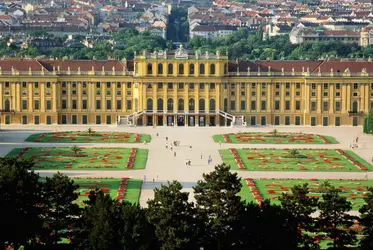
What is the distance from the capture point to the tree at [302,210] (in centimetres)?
6131

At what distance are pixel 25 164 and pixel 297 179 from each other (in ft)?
66.5

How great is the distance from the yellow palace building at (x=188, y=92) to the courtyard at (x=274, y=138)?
9.27 meters

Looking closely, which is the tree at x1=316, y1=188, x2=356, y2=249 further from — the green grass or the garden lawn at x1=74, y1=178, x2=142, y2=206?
the garden lawn at x1=74, y1=178, x2=142, y2=206

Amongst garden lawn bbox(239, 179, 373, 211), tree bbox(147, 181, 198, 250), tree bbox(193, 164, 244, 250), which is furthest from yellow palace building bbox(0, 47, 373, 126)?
tree bbox(147, 181, 198, 250)

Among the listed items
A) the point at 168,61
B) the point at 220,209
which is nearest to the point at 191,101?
the point at 168,61

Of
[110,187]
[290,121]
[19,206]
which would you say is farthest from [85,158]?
[290,121]

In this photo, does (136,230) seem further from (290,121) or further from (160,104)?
(290,121)

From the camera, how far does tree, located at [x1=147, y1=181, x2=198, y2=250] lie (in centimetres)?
5850

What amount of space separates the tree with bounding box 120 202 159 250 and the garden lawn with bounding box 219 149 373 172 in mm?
29091

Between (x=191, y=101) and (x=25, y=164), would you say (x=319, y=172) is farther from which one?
(x=191, y=101)

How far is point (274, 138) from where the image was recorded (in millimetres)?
106125

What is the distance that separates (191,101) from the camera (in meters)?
119

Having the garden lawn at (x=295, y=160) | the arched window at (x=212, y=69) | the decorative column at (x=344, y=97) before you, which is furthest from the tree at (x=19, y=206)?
the decorative column at (x=344, y=97)

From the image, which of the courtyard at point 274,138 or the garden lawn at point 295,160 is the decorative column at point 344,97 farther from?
the garden lawn at point 295,160
